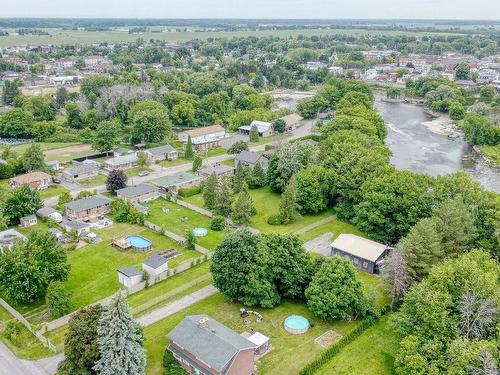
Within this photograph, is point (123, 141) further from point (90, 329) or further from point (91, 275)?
point (90, 329)

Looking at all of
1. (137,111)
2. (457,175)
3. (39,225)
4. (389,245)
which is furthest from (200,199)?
(137,111)

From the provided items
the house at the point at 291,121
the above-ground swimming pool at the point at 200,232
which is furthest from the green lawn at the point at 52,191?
the house at the point at 291,121

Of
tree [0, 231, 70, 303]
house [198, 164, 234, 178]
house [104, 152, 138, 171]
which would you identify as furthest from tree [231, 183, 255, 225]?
house [104, 152, 138, 171]

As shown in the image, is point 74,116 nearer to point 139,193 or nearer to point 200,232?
point 139,193

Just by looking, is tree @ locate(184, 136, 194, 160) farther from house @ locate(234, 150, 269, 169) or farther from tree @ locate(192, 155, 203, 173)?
house @ locate(234, 150, 269, 169)

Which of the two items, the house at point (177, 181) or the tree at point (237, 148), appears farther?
the tree at point (237, 148)

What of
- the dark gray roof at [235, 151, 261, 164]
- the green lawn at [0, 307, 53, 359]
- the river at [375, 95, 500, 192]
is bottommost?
the river at [375, 95, 500, 192]

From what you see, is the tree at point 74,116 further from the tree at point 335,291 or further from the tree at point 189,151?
the tree at point 335,291
